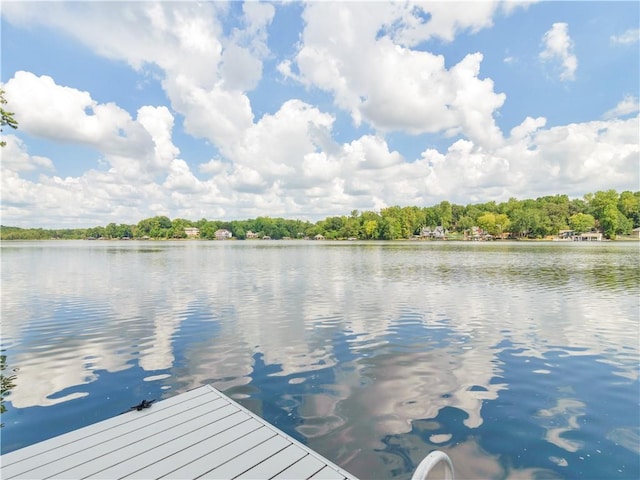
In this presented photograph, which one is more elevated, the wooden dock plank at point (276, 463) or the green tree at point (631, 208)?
the green tree at point (631, 208)

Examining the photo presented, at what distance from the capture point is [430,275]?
30.0 m

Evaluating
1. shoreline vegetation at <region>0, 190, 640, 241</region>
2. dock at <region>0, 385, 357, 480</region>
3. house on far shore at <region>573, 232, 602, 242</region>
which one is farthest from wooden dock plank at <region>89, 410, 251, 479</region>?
house on far shore at <region>573, 232, 602, 242</region>

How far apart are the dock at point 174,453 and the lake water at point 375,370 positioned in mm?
1100

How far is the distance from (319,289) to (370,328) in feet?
31.9

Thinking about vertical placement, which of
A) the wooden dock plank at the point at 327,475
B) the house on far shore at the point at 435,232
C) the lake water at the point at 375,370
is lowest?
the lake water at the point at 375,370

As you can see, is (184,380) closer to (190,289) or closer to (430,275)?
(190,289)

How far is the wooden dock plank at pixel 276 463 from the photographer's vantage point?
423 centimetres

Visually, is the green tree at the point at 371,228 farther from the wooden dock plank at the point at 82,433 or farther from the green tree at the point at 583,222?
the wooden dock plank at the point at 82,433

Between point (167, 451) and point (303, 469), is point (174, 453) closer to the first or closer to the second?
point (167, 451)

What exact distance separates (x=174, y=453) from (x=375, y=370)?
5708 mm

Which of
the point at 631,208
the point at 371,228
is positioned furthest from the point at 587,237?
the point at 371,228

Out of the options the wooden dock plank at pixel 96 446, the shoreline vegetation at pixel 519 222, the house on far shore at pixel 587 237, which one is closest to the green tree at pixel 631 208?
the shoreline vegetation at pixel 519 222

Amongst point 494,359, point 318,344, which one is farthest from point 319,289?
point 494,359

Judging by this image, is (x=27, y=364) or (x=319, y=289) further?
(x=319, y=289)
